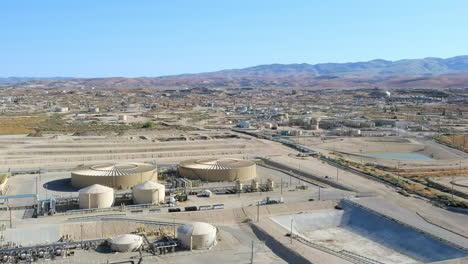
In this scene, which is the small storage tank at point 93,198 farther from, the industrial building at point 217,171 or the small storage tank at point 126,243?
the industrial building at point 217,171

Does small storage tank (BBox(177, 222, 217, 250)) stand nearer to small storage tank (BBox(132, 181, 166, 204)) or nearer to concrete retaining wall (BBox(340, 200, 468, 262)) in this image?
small storage tank (BBox(132, 181, 166, 204))

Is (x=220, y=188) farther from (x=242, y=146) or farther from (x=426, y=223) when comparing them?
(x=242, y=146)

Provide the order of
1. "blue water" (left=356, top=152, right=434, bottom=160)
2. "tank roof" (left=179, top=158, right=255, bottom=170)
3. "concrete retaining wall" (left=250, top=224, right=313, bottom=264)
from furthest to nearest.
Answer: "blue water" (left=356, top=152, right=434, bottom=160), "tank roof" (left=179, top=158, right=255, bottom=170), "concrete retaining wall" (left=250, top=224, right=313, bottom=264)

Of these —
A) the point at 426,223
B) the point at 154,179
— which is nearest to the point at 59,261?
the point at 154,179

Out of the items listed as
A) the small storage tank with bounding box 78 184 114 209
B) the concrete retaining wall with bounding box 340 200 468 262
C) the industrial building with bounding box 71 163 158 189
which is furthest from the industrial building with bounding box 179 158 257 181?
the concrete retaining wall with bounding box 340 200 468 262

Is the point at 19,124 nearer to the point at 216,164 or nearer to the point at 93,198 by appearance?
the point at 216,164
